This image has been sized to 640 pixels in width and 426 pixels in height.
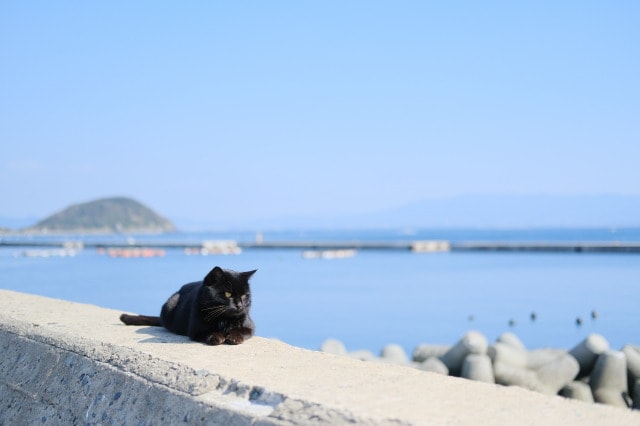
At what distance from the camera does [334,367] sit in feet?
10.6

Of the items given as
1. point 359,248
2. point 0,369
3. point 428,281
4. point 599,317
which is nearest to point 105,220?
point 359,248

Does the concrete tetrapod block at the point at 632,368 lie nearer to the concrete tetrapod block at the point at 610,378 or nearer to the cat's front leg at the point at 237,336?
the concrete tetrapod block at the point at 610,378

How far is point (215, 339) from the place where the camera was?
384 cm

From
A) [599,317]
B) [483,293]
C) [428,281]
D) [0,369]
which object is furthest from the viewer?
[428,281]

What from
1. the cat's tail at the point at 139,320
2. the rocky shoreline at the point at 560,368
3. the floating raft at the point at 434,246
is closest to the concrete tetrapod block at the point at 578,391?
the rocky shoreline at the point at 560,368

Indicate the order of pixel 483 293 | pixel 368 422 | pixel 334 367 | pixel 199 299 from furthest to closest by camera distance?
1. pixel 483 293
2. pixel 199 299
3. pixel 334 367
4. pixel 368 422

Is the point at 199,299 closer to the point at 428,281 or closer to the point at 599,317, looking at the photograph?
the point at 599,317

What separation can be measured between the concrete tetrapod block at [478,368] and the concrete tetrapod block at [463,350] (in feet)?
1.36

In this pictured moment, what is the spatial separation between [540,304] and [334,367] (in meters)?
20.7

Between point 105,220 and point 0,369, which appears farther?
point 105,220

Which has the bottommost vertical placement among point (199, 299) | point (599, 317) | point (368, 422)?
point (599, 317)

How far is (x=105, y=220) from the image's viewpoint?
571ft

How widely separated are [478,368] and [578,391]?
52.9 inches

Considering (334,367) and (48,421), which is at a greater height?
(334,367)
